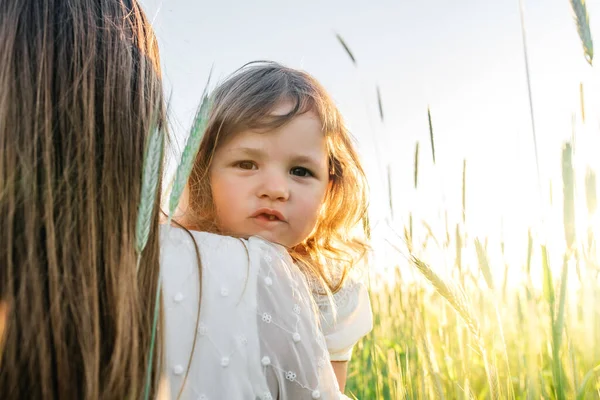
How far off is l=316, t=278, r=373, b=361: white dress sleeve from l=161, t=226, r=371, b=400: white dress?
0.73m

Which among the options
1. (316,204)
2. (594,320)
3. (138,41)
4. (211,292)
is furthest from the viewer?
(316,204)

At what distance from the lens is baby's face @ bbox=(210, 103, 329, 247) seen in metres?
1.92

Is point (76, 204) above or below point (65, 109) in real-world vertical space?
below

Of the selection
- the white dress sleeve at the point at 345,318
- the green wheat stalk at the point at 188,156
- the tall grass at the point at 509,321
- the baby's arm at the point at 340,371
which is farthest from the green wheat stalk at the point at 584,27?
the baby's arm at the point at 340,371

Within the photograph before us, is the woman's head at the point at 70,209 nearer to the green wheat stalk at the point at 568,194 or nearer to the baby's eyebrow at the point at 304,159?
the green wheat stalk at the point at 568,194

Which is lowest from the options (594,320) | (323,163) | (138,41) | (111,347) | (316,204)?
(594,320)

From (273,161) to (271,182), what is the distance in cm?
9

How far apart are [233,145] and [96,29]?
3.39 feet

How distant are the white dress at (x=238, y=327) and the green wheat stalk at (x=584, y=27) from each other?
66 cm

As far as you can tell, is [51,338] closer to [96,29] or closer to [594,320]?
[96,29]

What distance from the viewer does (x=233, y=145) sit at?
6.75 feet

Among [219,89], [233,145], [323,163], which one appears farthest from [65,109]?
[219,89]

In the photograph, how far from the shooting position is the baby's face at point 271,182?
1.92m

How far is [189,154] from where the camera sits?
73 cm
